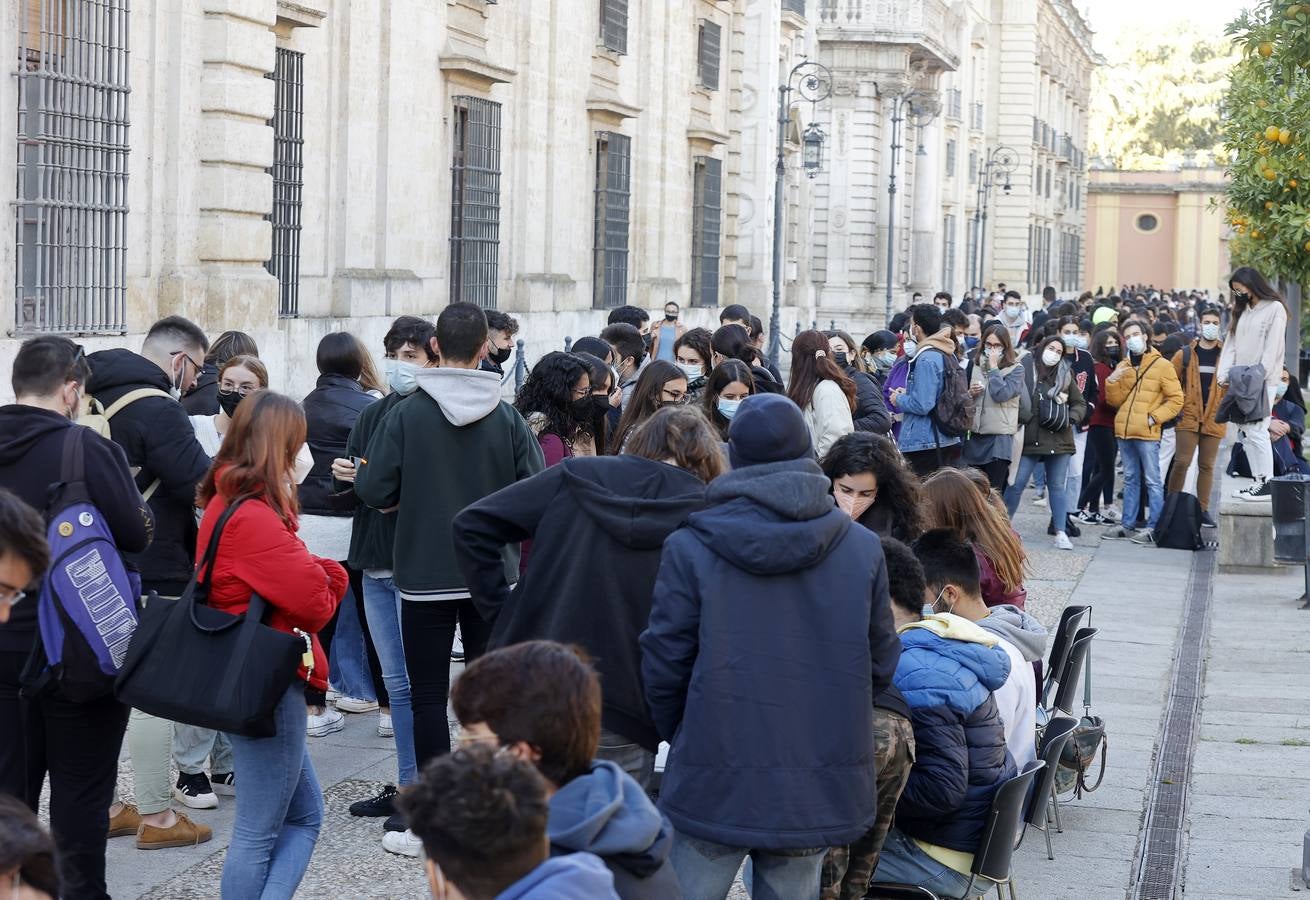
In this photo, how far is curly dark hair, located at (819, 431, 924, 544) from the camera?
6.41m

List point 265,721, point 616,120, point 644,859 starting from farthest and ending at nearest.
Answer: point 616,120
point 265,721
point 644,859

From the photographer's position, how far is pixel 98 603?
506 centimetres

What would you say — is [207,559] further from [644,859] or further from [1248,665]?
[1248,665]

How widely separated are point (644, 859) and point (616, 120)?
20202 mm

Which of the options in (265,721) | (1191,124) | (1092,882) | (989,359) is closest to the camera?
(265,721)

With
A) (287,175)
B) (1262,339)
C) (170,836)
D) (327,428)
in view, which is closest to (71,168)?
(287,175)

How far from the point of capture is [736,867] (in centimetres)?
450

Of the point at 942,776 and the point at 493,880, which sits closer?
the point at 493,880

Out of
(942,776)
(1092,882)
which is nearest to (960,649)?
(942,776)

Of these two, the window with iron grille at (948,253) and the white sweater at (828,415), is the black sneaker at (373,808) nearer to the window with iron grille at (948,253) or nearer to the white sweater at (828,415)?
the white sweater at (828,415)

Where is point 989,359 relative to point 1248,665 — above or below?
above

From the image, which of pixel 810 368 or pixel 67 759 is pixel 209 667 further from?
pixel 810 368

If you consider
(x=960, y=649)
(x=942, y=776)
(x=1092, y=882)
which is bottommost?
(x=1092, y=882)

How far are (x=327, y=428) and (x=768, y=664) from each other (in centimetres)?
376
